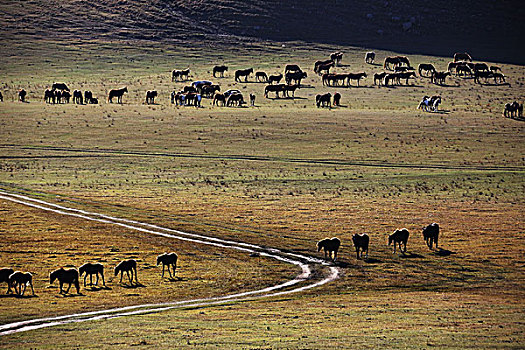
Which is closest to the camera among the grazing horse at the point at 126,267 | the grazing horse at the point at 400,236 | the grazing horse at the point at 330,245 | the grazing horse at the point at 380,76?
the grazing horse at the point at 126,267

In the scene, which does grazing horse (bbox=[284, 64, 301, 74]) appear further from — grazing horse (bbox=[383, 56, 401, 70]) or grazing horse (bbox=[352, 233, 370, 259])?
grazing horse (bbox=[352, 233, 370, 259])

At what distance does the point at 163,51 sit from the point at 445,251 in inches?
3240

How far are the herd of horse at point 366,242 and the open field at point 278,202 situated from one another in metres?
0.55

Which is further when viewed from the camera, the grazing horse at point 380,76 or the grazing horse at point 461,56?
the grazing horse at point 461,56

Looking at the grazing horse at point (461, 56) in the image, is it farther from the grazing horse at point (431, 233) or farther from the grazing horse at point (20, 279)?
the grazing horse at point (20, 279)

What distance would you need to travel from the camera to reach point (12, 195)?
152ft

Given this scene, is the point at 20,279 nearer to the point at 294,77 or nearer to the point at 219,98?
the point at 219,98

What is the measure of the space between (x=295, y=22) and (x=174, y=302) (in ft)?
356

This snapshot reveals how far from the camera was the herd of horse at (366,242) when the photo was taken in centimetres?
3247

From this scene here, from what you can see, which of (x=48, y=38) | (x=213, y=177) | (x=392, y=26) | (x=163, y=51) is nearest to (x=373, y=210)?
A: (x=213, y=177)

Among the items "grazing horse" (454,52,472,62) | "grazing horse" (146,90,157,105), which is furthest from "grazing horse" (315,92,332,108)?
"grazing horse" (454,52,472,62)

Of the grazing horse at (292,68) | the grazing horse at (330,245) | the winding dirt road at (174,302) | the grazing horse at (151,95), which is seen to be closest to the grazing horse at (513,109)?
the grazing horse at (292,68)

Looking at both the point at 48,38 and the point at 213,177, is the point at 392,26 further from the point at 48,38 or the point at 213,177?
the point at 213,177

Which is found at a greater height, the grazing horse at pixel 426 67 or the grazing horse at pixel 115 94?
the grazing horse at pixel 426 67
